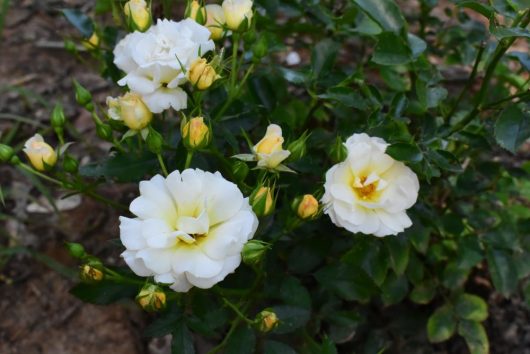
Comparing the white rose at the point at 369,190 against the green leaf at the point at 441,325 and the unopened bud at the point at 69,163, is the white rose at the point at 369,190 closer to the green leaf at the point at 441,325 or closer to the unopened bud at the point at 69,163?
the unopened bud at the point at 69,163

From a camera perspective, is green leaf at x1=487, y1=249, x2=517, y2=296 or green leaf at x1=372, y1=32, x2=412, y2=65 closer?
green leaf at x1=372, y1=32, x2=412, y2=65

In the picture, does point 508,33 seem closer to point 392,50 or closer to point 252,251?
point 392,50

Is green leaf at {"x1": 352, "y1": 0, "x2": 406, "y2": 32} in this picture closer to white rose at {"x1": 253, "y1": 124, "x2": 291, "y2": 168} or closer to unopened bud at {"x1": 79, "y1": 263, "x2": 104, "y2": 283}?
white rose at {"x1": 253, "y1": 124, "x2": 291, "y2": 168}

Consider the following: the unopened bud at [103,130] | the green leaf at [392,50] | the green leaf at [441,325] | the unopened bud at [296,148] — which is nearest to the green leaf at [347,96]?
the green leaf at [392,50]

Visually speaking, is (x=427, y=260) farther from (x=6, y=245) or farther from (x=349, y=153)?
(x=6, y=245)

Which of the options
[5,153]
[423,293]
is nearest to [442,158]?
[423,293]

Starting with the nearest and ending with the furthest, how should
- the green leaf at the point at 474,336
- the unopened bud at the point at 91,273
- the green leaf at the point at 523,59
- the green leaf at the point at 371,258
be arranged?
the unopened bud at the point at 91,273, the green leaf at the point at 523,59, the green leaf at the point at 371,258, the green leaf at the point at 474,336

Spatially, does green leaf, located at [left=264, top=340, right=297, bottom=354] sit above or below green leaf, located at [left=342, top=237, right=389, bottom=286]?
below

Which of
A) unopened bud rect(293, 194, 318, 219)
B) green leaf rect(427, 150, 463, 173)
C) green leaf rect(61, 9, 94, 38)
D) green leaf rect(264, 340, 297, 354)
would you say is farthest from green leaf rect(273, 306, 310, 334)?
green leaf rect(61, 9, 94, 38)
